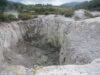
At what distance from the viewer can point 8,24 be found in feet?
59.3

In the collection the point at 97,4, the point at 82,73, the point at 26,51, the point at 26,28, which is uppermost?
the point at 97,4

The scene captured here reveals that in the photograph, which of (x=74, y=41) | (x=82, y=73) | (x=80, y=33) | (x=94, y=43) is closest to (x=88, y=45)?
(x=94, y=43)

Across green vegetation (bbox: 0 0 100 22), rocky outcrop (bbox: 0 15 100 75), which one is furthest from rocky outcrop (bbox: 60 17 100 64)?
green vegetation (bbox: 0 0 100 22)

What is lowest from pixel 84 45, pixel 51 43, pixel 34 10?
pixel 51 43

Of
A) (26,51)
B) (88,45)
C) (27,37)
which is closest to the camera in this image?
(88,45)

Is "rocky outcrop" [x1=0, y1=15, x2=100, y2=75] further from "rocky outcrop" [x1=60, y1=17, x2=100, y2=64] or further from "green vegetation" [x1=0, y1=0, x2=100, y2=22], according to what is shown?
"green vegetation" [x1=0, y1=0, x2=100, y2=22]

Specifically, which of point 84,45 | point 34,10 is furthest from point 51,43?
point 34,10

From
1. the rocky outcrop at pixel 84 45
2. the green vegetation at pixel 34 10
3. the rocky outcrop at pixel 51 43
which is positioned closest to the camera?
the rocky outcrop at pixel 84 45

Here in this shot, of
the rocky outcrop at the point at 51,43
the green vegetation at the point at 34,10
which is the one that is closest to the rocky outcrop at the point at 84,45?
the rocky outcrop at the point at 51,43

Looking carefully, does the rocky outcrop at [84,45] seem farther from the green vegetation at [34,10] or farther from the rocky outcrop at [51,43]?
the green vegetation at [34,10]

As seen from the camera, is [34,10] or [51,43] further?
[34,10]

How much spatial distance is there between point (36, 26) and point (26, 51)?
6.45 meters

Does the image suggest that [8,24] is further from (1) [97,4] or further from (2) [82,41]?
(1) [97,4]

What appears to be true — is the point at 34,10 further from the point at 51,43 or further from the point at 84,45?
→ the point at 84,45
